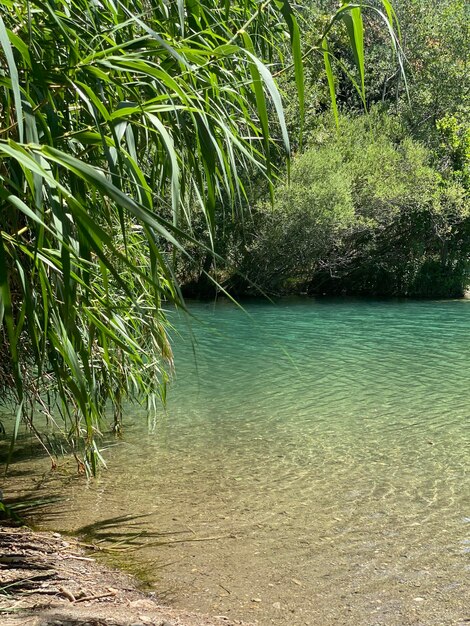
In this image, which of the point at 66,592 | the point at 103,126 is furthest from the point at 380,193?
the point at 103,126

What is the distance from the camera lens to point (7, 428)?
8719 mm

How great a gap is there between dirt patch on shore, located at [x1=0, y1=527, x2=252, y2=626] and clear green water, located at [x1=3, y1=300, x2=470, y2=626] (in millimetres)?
228

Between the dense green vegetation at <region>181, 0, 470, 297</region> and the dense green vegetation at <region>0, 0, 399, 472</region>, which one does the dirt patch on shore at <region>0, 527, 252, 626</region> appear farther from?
the dense green vegetation at <region>181, 0, 470, 297</region>

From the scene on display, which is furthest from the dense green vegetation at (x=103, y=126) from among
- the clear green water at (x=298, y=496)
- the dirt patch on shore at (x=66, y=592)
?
the dirt patch on shore at (x=66, y=592)

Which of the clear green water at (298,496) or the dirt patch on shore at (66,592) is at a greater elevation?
the dirt patch on shore at (66,592)

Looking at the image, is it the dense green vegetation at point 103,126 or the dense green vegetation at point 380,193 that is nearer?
the dense green vegetation at point 103,126

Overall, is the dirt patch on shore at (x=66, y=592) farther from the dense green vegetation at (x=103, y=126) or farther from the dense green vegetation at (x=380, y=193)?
the dense green vegetation at (x=380, y=193)

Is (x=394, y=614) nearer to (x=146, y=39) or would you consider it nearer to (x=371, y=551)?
(x=371, y=551)

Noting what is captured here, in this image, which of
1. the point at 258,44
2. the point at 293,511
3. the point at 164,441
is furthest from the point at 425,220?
the point at 258,44

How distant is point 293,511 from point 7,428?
3.96 m

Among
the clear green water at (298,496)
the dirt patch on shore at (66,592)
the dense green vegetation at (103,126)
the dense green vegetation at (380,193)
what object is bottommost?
the clear green water at (298,496)

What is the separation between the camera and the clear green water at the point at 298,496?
4559mm

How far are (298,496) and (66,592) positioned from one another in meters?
2.77

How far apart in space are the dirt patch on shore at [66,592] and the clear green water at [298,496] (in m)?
0.23
